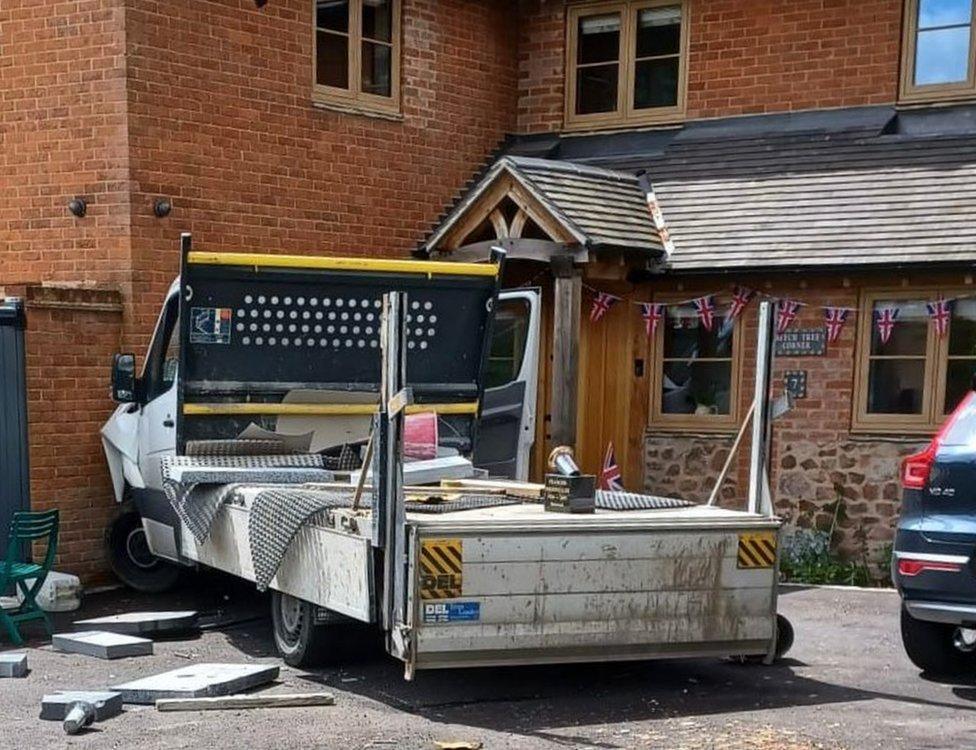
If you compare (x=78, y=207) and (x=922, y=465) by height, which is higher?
(x=78, y=207)

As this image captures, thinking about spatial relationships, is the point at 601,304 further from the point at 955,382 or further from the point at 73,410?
the point at 73,410

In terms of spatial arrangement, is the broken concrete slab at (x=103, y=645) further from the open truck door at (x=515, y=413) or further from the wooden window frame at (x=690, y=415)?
the wooden window frame at (x=690, y=415)

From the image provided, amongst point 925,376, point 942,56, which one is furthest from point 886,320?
point 942,56

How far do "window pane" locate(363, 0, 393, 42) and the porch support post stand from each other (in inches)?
126

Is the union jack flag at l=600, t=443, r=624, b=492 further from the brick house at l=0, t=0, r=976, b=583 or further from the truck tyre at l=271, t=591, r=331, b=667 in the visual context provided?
the truck tyre at l=271, t=591, r=331, b=667

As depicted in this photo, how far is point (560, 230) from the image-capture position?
1154cm

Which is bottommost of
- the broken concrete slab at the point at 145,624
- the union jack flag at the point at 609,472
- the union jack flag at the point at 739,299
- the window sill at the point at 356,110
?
the broken concrete slab at the point at 145,624

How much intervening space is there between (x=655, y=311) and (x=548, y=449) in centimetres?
175

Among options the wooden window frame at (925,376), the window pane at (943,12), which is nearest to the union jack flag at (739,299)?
the wooden window frame at (925,376)

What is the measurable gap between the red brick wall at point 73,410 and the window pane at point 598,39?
6.09 metres

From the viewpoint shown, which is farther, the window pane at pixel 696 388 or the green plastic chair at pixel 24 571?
the window pane at pixel 696 388

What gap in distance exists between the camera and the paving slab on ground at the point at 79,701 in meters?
6.39

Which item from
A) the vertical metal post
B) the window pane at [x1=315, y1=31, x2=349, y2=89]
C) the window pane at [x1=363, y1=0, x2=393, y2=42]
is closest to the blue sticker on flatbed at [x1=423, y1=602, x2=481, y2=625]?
the vertical metal post

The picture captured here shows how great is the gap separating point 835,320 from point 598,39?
4.44m
